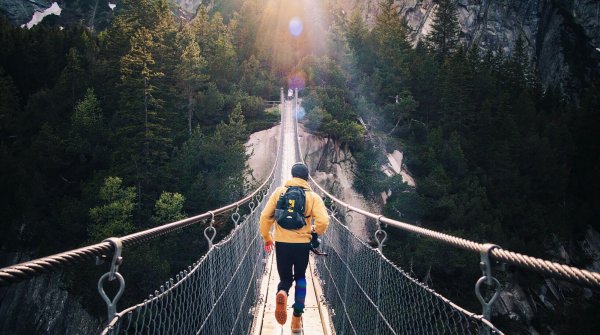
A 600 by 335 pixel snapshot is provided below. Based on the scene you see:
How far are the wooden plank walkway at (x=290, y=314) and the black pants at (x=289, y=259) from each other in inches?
32.2

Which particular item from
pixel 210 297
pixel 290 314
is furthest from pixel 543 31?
pixel 210 297

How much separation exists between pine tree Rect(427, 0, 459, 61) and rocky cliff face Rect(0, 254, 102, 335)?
35.2 metres

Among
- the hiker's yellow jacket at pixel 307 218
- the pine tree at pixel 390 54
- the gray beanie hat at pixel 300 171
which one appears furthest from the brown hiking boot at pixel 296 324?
the pine tree at pixel 390 54

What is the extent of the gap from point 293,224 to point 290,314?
177 centimetres

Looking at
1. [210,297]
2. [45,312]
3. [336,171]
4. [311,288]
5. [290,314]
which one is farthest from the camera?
[336,171]

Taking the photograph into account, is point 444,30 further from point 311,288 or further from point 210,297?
point 210,297

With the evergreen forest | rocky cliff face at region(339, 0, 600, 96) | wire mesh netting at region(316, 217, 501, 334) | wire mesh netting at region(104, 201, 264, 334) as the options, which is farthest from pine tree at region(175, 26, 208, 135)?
rocky cliff face at region(339, 0, 600, 96)

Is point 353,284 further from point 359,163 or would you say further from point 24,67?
point 24,67

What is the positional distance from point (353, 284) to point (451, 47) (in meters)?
40.2

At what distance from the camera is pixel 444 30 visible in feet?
127

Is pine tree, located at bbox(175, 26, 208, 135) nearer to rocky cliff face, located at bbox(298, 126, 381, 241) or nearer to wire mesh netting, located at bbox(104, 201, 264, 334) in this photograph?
rocky cliff face, located at bbox(298, 126, 381, 241)

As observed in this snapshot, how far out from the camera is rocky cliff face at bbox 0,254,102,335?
17281 mm

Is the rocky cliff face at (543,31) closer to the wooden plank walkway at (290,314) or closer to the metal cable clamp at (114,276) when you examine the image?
the wooden plank walkway at (290,314)

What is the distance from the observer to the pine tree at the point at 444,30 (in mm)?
38312
